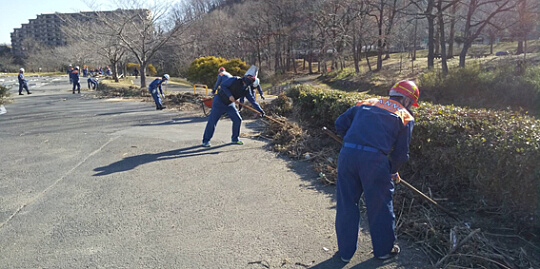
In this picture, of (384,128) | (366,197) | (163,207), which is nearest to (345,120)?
(384,128)

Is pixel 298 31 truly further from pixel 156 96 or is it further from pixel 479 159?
pixel 479 159

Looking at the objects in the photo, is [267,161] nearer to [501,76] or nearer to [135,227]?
[135,227]

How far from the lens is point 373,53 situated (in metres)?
50.9

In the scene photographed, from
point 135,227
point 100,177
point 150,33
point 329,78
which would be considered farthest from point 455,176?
point 329,78

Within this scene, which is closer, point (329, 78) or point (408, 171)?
point (408, 171)

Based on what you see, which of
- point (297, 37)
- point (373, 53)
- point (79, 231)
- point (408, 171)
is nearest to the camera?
point (79, 231)

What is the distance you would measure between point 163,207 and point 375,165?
9.73 feet

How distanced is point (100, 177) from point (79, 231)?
82.0 inches

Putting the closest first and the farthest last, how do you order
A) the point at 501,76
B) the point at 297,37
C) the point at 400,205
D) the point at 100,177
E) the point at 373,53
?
Result: the point at 400,205, the point at 100,177, the point at 501,76, the point at 297,37, the point at 373,53

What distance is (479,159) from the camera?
431 cm

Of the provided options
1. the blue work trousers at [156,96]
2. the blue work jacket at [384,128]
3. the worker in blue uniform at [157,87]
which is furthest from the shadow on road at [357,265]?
A: the blue work trousers at [156,96]

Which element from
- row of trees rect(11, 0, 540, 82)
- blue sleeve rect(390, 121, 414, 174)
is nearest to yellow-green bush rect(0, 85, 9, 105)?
row of trees rect(11, 0, 540, 82)

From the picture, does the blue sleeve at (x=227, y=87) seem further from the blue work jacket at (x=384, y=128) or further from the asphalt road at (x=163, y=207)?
the blue work jacket at (x=384, y=128)

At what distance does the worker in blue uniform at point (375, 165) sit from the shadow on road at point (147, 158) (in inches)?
179
